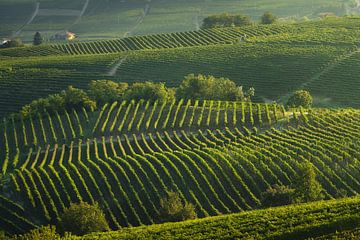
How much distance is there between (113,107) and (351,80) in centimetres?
3099

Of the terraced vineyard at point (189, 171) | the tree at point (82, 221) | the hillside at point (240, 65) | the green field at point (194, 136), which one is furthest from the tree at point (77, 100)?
the tree at point (82, 221)

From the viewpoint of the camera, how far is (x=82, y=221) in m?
39.6

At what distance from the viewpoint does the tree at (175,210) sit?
40.2 m

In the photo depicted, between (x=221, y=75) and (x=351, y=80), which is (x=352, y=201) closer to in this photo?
(x=351, y=80)

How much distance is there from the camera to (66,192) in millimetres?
45531

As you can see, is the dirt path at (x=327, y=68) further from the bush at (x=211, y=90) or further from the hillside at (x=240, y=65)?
the bush at (x=211, y=90)

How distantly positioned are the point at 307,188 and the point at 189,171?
9.97 meters

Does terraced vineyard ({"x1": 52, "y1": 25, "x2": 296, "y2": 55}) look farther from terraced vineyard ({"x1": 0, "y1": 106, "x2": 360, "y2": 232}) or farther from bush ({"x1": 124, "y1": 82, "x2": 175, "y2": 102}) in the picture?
terraced vineyard ({"x1": 0, "y1": 106, "x2": 360, "y2": 232})

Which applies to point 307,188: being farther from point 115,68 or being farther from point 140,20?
point 140,20

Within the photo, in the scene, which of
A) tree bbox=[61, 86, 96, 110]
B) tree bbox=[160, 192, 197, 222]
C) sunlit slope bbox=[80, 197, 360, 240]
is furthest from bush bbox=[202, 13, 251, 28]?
sunlit slope bbox=[80, 197, 360, 240]

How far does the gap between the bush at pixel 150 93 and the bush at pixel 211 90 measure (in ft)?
8.68

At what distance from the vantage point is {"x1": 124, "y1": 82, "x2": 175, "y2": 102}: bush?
221ft

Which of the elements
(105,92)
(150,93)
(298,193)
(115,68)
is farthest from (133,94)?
(298,193)

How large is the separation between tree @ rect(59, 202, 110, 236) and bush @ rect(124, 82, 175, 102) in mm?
28495
